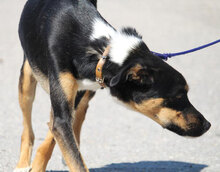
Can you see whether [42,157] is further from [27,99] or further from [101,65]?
[101,65]

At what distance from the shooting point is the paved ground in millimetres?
6527

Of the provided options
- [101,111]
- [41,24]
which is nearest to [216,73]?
[101,111]

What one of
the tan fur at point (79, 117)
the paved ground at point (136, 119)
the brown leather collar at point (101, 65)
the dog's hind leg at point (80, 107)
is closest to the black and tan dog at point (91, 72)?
the brown leather collar at point (101, 65)

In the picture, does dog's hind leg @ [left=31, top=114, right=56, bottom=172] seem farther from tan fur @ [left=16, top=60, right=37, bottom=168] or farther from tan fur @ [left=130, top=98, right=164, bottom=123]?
tan fur @ [left=130, top=98, right=164, bottom=123]

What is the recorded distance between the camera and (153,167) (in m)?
6.02

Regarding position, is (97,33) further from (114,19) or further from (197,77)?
(114,19)

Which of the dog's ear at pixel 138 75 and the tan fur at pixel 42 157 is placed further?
the tan fur at pixel 42 157

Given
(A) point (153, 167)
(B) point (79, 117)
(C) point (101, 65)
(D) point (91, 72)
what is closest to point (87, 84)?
(D) point (91, 72)

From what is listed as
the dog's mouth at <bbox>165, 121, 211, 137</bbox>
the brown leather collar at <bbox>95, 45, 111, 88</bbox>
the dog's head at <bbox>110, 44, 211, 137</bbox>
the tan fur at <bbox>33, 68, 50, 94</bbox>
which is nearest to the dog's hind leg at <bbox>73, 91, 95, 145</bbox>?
the tan fur at <bbox>33, 68, 50, 94</bbox>

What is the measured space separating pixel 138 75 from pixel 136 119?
5.60 m

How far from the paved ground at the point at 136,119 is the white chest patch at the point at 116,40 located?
2.02 metres

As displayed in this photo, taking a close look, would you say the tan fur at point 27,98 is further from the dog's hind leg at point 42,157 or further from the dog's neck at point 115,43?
the dog's neck at point 115,43

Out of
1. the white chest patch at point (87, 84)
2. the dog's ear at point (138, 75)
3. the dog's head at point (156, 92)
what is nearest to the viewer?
the dog's ear at point (138, 75)

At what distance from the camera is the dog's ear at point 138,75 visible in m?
4.22
